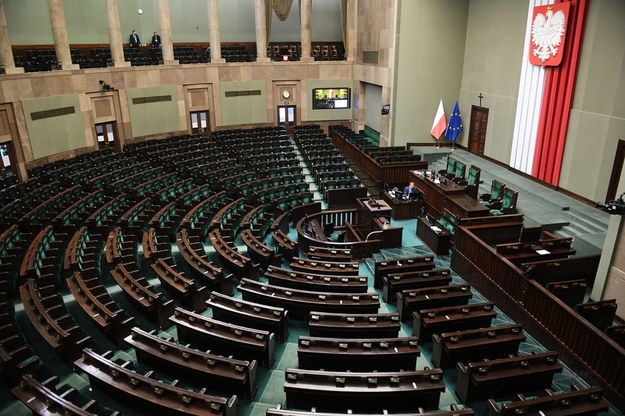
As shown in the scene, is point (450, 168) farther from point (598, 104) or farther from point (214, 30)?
point (214, 30)

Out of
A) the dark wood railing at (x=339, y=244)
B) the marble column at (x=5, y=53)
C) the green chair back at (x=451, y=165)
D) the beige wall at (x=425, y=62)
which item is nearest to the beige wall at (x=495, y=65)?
the beige wall at (x=425, y=62)

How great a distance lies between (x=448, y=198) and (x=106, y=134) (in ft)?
41.4

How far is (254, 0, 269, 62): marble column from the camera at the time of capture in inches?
739

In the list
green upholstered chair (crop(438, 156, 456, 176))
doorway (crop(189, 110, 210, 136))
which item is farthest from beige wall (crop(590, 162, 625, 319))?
doorway (crop(189, 110, 210, 136))

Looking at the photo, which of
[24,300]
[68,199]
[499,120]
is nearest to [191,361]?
[24,300]

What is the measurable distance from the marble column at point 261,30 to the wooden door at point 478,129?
9.30 m

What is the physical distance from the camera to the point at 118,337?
555 cm

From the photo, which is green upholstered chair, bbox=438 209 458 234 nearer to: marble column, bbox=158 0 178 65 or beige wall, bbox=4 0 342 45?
marble column, bbox=158 0 178 65

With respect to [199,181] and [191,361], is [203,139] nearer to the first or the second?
[199,181]

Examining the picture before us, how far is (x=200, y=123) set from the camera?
18797 mm

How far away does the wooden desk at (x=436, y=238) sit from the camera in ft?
30.5

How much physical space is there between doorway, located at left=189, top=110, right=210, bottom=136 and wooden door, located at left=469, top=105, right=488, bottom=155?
1087 centimetres

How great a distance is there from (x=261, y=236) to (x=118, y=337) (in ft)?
14.5

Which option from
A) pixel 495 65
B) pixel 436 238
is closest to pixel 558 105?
pixel 495 65
